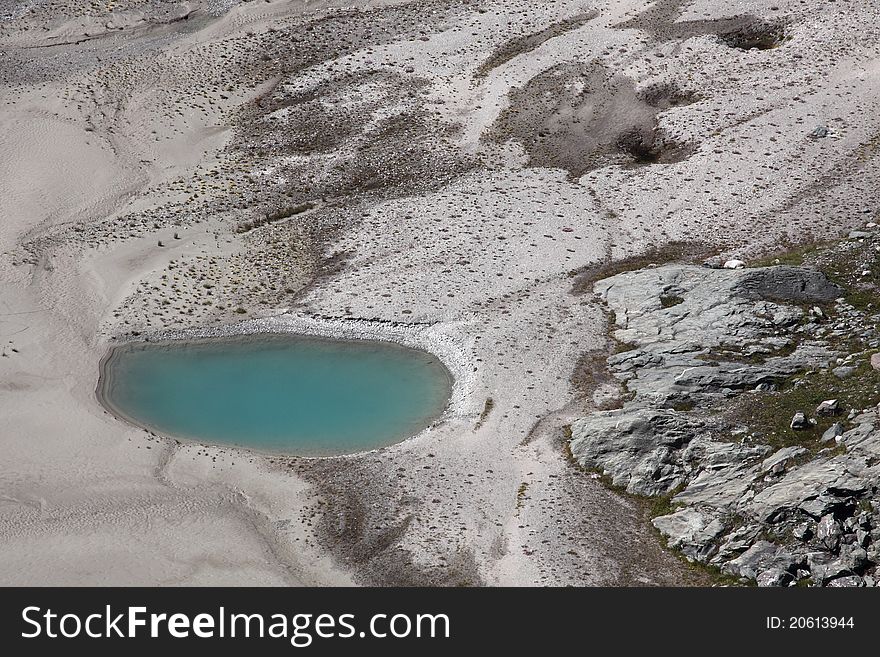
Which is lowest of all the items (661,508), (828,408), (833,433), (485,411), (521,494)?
(661,508)

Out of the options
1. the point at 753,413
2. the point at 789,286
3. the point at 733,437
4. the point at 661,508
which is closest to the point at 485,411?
the point at 661,508

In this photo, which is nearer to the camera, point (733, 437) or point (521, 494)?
point (521, 494)

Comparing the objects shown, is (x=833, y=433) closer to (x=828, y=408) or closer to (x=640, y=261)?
(x=828, y=408)

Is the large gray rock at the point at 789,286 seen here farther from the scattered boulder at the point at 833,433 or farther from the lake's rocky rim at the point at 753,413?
the scattered boulder at the point at 833,433

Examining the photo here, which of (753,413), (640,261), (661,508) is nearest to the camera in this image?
(661,508)

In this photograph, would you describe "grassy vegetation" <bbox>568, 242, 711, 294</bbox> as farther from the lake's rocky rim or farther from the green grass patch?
the green grass patch

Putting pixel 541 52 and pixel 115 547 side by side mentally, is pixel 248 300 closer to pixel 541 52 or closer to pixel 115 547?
pixel 115 547

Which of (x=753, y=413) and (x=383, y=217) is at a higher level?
(x=383, y=217)
